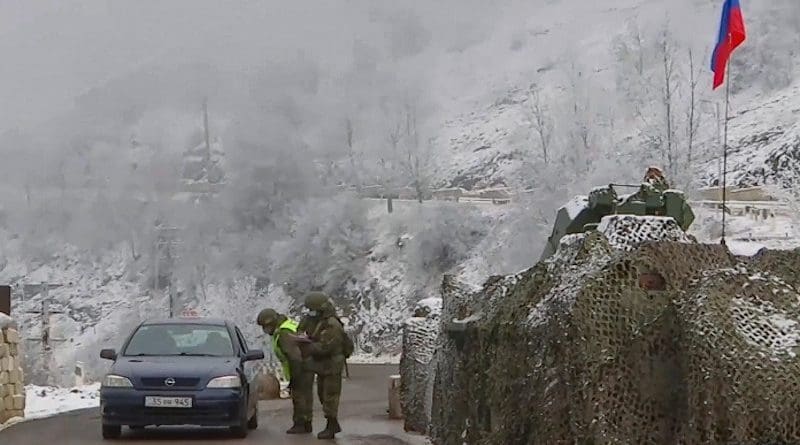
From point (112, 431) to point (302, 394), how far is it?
6.82ft

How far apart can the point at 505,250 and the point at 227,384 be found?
1659 inches

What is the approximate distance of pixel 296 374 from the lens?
15148 millimetres

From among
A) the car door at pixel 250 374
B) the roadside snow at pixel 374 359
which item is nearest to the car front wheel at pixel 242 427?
the car door at pixel 250 374


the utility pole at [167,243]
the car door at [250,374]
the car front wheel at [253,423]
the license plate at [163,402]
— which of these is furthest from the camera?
the utility pole at [167,243]

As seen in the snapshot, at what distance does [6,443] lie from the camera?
15.0 m

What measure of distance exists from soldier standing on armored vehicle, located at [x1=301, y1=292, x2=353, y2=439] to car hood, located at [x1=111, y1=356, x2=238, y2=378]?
2.96 feet

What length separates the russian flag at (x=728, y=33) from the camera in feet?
44.4

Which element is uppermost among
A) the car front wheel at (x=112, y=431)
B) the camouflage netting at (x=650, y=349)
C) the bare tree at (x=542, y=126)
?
the bare tree at (x=542, y=126)

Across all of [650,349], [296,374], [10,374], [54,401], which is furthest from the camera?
[54,401]

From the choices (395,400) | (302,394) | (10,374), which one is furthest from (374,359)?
(302,394)

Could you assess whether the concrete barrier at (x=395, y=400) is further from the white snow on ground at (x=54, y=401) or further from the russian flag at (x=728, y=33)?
the russian flag at (x=728, y=33)

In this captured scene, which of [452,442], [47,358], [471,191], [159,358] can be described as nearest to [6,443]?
[159,358]

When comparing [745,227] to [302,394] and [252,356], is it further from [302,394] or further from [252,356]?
[252,356]

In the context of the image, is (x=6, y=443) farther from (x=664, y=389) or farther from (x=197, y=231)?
(x=197, y=231)
